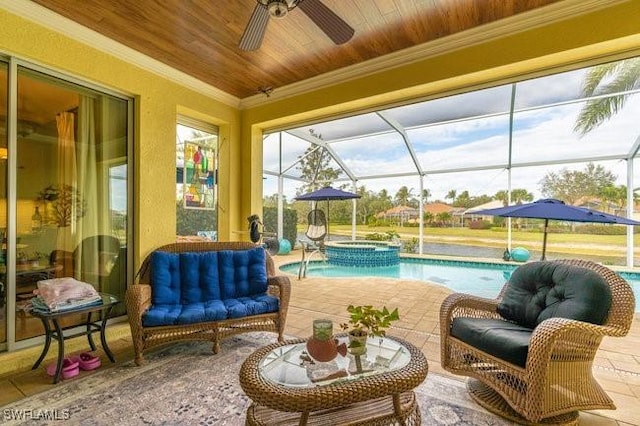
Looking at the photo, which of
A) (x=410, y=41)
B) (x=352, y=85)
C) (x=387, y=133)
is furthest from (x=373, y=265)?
(x=410, y=41)

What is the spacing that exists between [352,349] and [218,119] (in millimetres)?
3837

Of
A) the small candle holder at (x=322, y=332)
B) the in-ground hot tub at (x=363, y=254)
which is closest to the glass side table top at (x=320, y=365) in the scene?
the small candle holder at (x=322, y=332)

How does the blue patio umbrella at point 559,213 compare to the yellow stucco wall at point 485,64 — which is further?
the yellow stucco wall at point 485,64

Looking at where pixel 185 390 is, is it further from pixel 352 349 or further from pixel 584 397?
pixel 584 397

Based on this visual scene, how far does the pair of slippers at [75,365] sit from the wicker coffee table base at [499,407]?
2.90 meters

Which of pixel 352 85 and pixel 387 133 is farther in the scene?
pixel 387 133

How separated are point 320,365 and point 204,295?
1.79 m

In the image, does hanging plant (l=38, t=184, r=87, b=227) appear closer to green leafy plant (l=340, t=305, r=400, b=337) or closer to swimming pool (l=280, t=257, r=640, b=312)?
green leafy plant (l=340, t=305, r=400, b=337)

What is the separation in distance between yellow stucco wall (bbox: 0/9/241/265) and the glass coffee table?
2.50 metres

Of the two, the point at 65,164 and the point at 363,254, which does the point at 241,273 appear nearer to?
the point at 65,164

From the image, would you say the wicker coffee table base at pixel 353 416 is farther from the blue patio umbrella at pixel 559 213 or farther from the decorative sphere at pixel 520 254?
the decorative sphere at pixel 520 254

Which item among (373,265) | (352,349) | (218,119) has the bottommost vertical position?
(373,265)

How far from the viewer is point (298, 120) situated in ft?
15.2

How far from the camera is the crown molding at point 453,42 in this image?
8.74 feet
